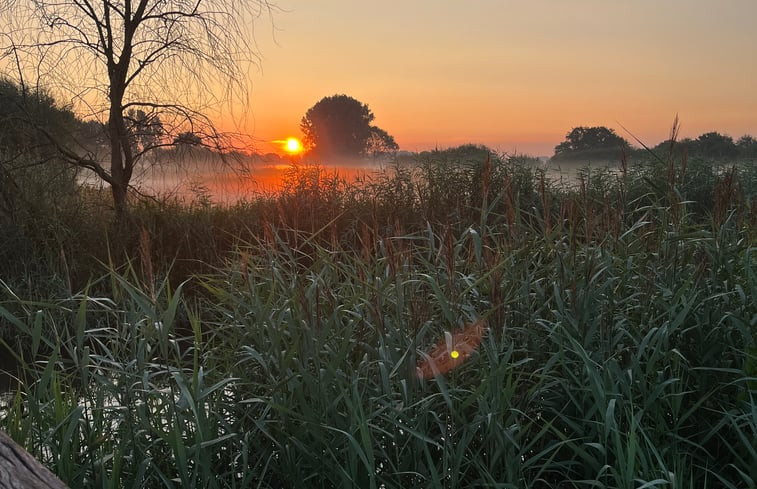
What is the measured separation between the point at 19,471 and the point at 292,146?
6.72 metres

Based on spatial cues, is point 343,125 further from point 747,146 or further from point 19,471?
point 19,471

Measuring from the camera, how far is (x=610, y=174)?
818 cm

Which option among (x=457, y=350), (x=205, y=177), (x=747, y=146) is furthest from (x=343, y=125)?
(x=457, y=350)

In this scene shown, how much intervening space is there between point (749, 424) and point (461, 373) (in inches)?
42.3

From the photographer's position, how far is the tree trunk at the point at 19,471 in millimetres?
1500

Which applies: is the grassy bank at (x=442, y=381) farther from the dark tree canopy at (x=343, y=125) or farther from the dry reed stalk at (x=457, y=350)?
the dark tree canopy at (x=343, y=125)

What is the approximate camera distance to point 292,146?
8.05 metres

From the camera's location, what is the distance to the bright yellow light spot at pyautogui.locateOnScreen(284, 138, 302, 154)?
7.69 metres

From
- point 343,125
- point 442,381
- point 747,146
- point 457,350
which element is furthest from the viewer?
point 343,125

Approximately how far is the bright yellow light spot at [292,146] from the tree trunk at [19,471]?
6.21 metres

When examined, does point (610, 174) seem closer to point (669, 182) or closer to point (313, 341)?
point (669, 182)

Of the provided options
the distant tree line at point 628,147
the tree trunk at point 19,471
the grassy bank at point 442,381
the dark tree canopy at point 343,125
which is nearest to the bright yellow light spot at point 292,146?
the distant tree line at point 628,147

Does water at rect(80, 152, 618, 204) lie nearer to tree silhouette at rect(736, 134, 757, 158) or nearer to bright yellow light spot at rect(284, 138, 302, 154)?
bright yellow light spot at rect(284, 138, 302, 154)

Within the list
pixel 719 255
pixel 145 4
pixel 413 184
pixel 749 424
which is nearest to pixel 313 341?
pixel 749 424
